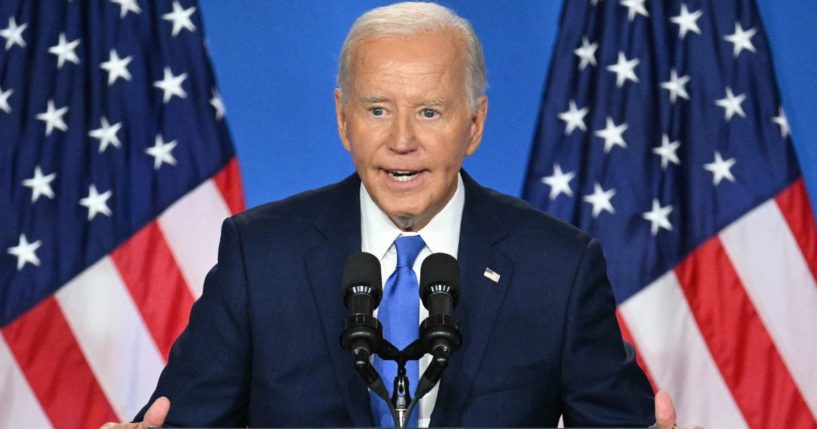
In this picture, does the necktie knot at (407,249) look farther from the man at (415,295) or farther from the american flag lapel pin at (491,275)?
the american flag lapel pin at (491,275)

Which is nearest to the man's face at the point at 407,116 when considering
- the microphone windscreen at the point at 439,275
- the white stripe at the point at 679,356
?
the microphone windscreen at the point at 439,275

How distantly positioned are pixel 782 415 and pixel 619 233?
2.53ft

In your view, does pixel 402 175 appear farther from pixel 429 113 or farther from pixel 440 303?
pixel 440 303

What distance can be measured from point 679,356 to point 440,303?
228 centimetres

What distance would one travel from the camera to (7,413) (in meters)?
3.80

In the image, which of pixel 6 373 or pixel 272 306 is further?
pixel 6 373

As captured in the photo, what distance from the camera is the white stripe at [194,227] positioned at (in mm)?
3807

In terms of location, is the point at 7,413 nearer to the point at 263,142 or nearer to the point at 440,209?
the point at 263,142

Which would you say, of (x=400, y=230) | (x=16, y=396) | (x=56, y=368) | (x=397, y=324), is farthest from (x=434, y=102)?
(x=16, y=396)

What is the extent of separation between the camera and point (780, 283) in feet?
12.2

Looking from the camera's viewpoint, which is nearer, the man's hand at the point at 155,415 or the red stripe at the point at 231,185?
the man's hand at the point at 155,415

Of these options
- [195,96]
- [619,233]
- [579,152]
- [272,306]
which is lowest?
[272,306]

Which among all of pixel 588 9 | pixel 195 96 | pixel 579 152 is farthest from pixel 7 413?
pixel 588 9

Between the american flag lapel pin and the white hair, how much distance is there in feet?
0.98
